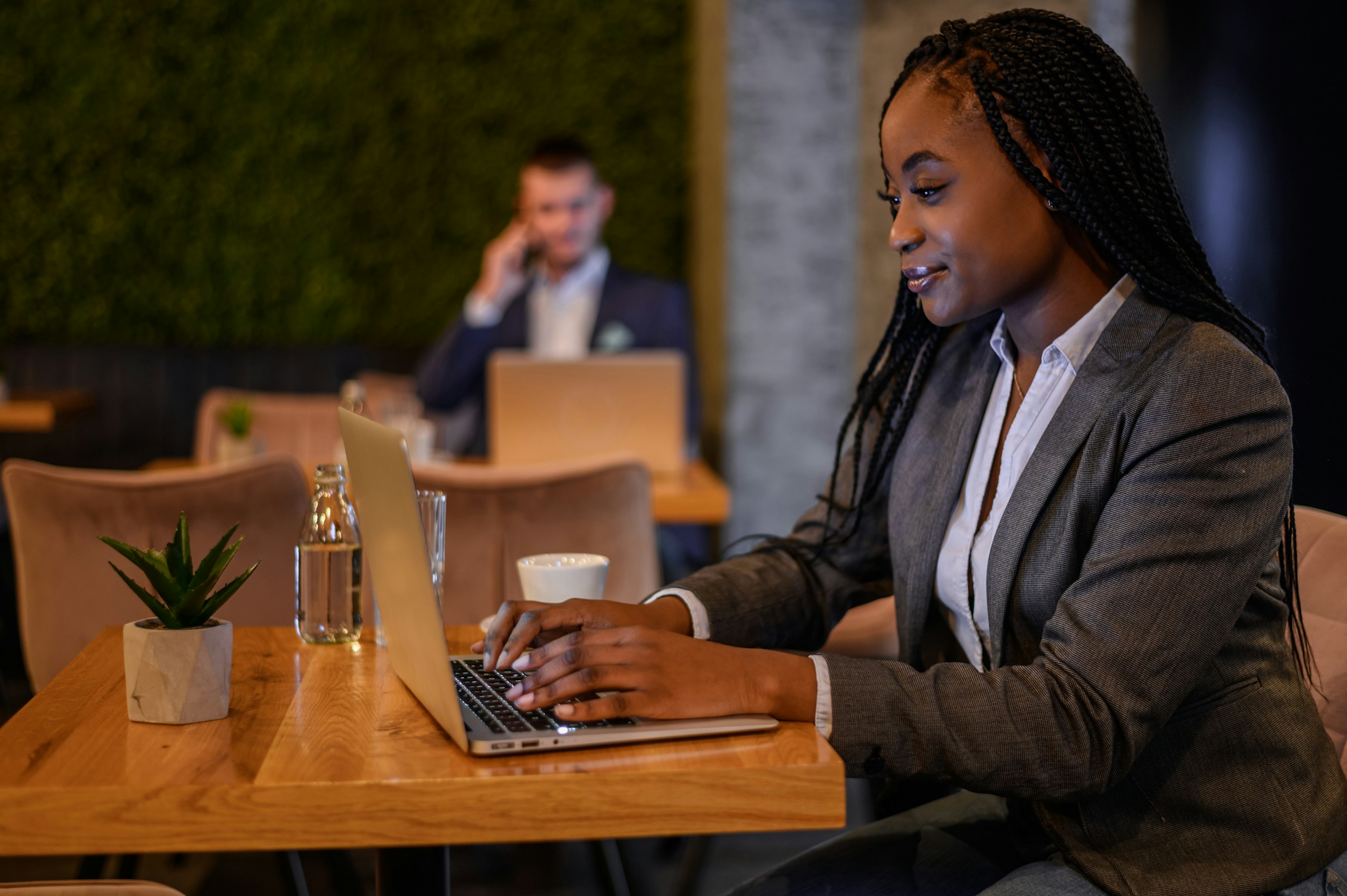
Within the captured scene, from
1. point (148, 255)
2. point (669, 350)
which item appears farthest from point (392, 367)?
point (669, 350)

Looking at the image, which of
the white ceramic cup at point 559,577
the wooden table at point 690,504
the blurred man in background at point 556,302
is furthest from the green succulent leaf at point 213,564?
the blurred man in background at point 556,302

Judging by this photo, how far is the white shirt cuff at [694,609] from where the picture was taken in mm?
1420

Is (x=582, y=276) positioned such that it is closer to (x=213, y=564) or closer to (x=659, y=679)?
(x=213, y=564)

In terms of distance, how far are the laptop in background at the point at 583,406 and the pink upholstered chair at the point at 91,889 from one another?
1879 mm

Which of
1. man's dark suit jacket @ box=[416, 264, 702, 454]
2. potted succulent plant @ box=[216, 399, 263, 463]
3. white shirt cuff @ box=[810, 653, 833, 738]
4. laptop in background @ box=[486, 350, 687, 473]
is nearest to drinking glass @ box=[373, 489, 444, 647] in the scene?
white shirt cuff @ box=[810, 653, 833, 738]

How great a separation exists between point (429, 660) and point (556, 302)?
3418mm

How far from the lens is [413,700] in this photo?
1209mm

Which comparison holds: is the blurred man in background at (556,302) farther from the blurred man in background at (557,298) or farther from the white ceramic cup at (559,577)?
the white ceramic cup at (559,577)

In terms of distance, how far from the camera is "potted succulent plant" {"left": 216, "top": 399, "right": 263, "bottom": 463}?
318 cm

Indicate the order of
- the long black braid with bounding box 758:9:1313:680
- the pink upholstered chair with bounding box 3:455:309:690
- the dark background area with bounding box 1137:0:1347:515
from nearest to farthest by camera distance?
the long black braid with bounding box 758:9:1313:680 → the dark background area with bounding box 1137:0:1347:515 → the pink upholstered chair with bounding box 3:455:309:690

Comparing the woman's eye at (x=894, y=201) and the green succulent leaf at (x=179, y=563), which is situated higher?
the woman's eye at (x=894, y=201)

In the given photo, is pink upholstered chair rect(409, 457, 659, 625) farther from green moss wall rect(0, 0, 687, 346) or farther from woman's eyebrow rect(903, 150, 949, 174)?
green moss wall rect(0, 0, 687, 346)

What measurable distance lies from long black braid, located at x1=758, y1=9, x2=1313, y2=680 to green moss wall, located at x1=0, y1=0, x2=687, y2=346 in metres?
4.12

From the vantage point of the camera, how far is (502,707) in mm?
1129
